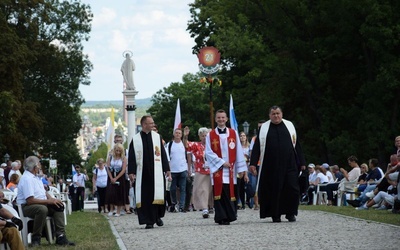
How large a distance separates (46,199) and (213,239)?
7.98ft

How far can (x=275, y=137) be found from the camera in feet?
64.7

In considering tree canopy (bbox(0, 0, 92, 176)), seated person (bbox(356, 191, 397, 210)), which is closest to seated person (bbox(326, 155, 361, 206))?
seated person (bbox(356, 191, 397, 210))

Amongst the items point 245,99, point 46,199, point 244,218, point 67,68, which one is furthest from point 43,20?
point 46,199

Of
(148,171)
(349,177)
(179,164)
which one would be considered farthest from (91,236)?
(349,177)

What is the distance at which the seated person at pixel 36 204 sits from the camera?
16.1 metres

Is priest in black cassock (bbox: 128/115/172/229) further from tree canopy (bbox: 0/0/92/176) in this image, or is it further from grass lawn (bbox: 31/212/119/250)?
tree canopy (bbox: 0/0/92/176)

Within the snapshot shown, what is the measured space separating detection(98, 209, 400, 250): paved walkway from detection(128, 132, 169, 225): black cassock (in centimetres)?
26

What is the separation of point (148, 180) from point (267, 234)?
4.44 meters

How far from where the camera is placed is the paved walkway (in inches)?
562

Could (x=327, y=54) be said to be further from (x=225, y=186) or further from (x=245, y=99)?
(x=225, y=186)

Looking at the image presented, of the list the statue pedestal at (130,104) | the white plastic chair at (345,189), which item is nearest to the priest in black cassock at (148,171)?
the white plastic chair at (345,189)

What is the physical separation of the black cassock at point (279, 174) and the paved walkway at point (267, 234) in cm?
29

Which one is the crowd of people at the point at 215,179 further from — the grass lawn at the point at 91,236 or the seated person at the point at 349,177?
the seated person at the point at 349,177

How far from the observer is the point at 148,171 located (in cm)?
2027
